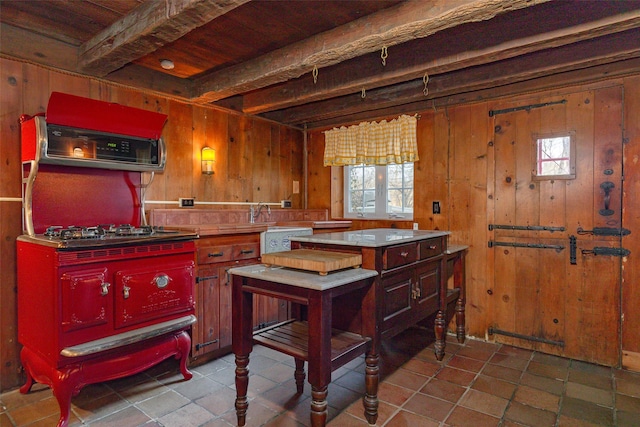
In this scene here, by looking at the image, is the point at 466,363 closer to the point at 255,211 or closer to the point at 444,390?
the point at 444,390

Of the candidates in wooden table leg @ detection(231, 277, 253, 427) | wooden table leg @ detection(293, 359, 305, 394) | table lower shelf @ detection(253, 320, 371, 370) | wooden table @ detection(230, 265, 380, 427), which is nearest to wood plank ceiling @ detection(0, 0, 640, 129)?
wooden table @ detection(230, 265, 380, 427)

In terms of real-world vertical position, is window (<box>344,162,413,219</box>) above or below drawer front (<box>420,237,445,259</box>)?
above

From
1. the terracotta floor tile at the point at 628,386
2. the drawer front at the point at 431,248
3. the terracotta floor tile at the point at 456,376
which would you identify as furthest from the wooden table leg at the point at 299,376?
the terracotta floor tile at the point at 628,386

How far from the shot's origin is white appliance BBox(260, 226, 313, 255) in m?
3.13

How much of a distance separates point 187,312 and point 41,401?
0.97 m

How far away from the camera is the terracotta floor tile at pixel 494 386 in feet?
7.74

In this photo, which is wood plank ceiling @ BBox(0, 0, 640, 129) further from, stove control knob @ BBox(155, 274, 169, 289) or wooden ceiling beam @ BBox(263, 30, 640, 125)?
stove control knob @ BBox(155, 274, 169, 289)

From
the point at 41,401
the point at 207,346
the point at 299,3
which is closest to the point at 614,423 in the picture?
the point at 207,346

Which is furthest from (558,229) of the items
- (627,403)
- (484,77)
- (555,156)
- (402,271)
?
(402,271)

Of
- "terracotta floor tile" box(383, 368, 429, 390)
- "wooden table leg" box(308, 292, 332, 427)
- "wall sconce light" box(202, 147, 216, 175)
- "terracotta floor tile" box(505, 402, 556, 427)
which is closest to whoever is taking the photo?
"wooden table leg" box(308, 292, 332, 427)

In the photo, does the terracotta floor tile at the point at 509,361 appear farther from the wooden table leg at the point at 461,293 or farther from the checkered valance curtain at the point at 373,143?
the checkered valance curtain at the point at 373,143

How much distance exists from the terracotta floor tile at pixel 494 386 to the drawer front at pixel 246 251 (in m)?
1.90

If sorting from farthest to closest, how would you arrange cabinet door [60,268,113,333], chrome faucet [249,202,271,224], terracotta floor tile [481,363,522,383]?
1. chrome faucet [249,202,271,224]
2. terracotta floor tile [481,363,522,383]
3. cabinet door [60,268,113,333]

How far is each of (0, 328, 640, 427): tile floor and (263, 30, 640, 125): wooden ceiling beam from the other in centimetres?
222
